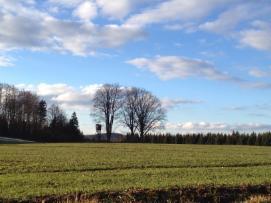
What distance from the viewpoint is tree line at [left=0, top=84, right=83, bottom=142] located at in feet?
449

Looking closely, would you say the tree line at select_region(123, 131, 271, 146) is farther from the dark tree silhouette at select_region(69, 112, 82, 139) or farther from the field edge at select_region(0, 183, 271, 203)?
the field edge at select_region(0, 183, 271, 203)

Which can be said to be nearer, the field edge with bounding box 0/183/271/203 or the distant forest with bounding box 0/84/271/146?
the field edge with bounding box 0/183/271/203

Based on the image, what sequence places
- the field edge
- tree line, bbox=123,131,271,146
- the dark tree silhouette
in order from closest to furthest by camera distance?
1. the field edge
2. tree line, bbox=123,131,271,146
3. the dark tree silhouette

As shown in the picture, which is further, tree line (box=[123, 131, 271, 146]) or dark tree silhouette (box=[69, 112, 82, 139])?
dark tree silhouette (box=[69, 112, 82, 139])

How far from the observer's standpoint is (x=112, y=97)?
160 m

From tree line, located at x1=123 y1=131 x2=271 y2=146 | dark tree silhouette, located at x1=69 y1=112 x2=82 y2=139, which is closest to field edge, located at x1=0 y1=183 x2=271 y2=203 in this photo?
tree line, located at x1=123 y1=131 x2=271 y2=146

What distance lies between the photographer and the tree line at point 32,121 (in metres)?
137

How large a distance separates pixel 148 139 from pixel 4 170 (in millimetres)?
106276

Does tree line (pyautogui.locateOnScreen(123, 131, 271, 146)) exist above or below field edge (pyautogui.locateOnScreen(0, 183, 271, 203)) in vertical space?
above

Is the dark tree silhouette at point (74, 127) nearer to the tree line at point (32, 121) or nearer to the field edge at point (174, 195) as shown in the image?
the tree line at point (32, 121)

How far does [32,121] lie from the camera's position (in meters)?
154

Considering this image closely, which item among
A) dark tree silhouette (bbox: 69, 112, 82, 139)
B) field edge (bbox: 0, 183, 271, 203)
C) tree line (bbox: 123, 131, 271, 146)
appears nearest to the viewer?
field edge (bbox: 0, 183, 271, 203)

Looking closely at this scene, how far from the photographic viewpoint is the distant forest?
114 meters

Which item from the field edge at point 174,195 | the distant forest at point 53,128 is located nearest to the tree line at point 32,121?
the distant forest at point 53,128
